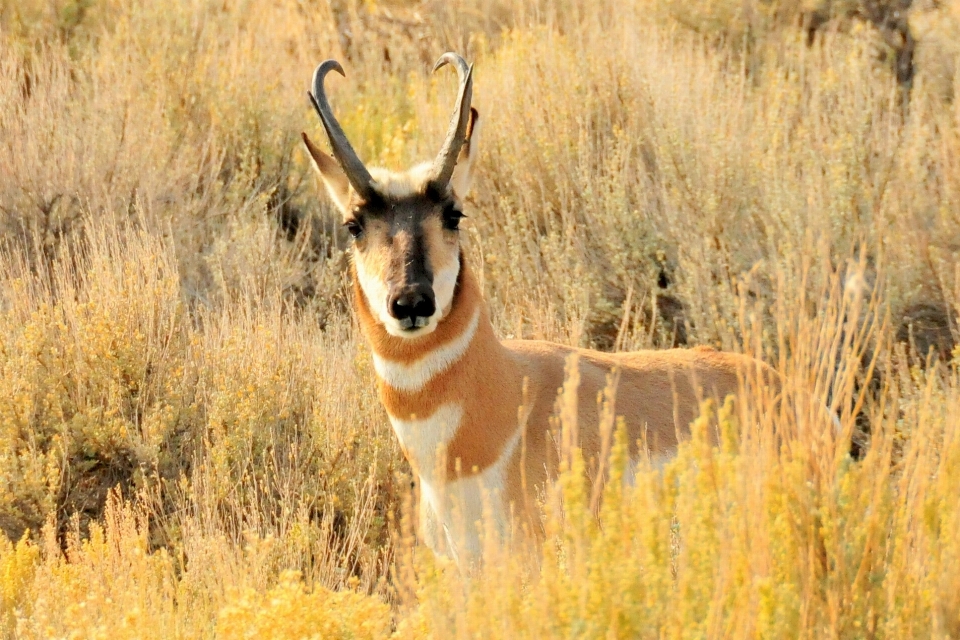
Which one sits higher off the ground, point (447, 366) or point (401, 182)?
point (401, 182)

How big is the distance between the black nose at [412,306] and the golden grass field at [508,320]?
0.61 metres

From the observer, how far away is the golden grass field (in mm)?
2516

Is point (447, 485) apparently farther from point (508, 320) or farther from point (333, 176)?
point (508, 320)

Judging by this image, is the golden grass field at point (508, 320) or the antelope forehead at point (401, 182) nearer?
the golden grass field at point (508, 320)

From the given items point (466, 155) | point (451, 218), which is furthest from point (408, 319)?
point (466, 155)

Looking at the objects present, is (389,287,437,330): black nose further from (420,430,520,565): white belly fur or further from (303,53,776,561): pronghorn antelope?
(420,430,520,565): white belly fur

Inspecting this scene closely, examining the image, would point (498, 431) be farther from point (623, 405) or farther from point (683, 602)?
point (683, 602)

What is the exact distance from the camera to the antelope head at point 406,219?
368 centimetres

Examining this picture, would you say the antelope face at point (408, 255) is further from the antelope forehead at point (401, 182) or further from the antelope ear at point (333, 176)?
the antelope ear at point (333, 176)

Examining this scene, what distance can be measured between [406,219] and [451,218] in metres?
0.19

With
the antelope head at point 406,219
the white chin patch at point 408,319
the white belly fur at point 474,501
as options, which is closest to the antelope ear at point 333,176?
the antelope head at point 406,219

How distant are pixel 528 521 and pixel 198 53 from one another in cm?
631

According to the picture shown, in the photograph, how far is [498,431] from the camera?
3.87 meters

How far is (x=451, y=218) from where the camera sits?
407 centimetres
